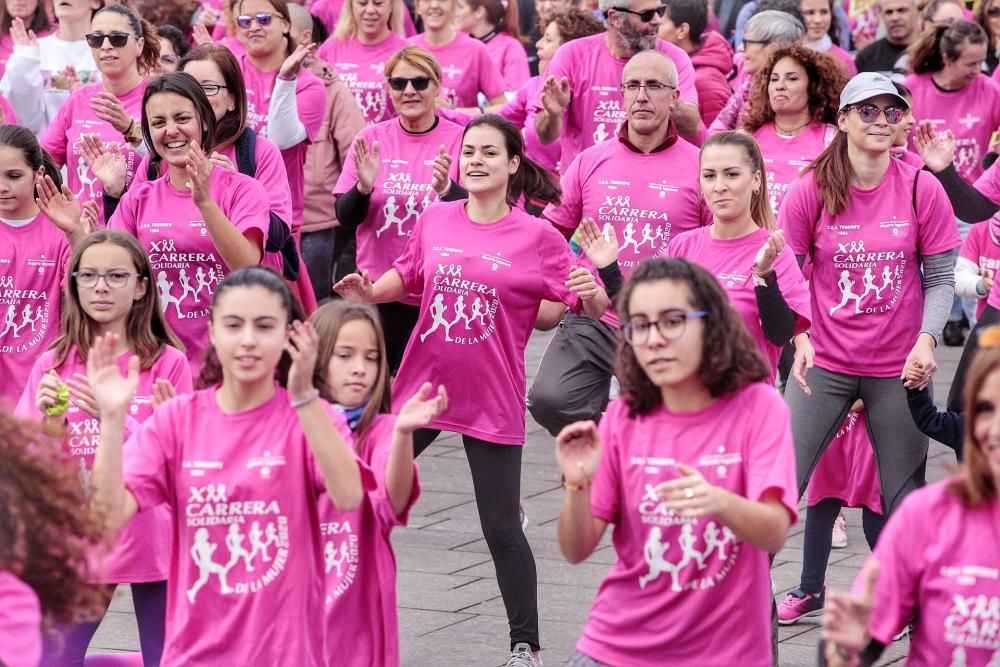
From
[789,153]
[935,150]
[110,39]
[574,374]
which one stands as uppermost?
[110,39]

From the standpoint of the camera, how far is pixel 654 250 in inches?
293

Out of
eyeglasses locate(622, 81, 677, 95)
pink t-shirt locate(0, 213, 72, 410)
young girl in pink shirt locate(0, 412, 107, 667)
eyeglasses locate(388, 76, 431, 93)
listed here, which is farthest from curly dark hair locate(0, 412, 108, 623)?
eyeglasses locate(388, 76, 431, 93)

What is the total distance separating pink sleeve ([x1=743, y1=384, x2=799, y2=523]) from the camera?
445cm

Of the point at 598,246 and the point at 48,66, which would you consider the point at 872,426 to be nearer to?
the point at 598,246

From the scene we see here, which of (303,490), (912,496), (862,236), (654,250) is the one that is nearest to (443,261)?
(654,250)

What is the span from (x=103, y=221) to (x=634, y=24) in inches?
107

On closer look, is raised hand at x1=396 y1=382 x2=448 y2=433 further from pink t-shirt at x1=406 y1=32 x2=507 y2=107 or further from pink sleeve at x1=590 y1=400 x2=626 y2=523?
pink t-shirt at x1=406 y1=32 x2=507 y2=107

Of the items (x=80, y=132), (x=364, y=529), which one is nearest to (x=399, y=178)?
(x=80, y=132)

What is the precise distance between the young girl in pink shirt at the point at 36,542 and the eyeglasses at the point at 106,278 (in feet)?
6.57

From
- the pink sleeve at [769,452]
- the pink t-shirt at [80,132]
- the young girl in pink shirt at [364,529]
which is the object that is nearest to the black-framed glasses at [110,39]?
the pink t-shirt at [80,132]

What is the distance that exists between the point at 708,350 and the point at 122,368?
217 centimetres

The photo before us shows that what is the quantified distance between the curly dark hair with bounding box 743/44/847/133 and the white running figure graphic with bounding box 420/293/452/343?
8.23ft

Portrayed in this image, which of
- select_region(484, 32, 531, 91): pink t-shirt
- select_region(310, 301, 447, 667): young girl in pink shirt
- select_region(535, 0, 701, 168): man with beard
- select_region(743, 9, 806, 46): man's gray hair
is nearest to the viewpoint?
select_region(310, 301, 447, 667): young girl in pink shirt

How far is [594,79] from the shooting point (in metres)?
9.02
